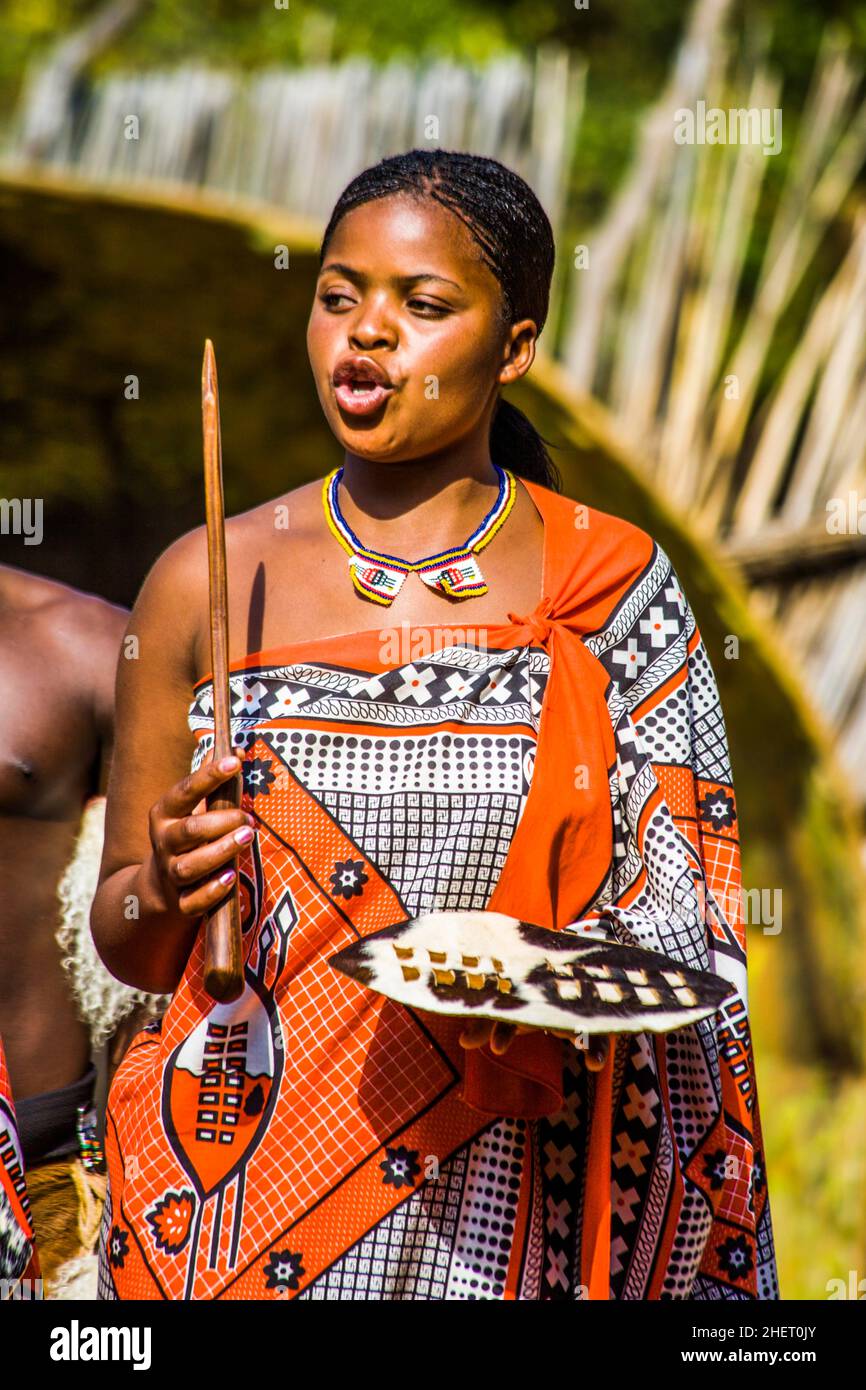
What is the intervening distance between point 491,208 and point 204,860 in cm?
85

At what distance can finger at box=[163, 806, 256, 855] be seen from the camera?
183 cm

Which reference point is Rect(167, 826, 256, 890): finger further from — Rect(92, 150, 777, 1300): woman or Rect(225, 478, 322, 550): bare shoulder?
Rect(225, 478, 322, 550): bare shoulder

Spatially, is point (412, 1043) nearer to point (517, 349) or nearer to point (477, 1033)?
point (477, 1033)

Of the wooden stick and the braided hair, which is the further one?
the braided hair

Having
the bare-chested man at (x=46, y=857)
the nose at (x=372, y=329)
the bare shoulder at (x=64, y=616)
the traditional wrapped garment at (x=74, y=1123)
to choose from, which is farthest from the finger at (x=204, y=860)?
the bare shoulder at (x=64, y=616)

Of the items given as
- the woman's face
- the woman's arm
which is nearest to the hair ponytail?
the woman's face

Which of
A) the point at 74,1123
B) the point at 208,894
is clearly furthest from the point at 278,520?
the point at 74,1123

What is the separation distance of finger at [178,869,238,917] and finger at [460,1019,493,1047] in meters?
0.30

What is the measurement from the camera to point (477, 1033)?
175 cm

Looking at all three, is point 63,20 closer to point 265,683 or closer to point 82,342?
point 82,342

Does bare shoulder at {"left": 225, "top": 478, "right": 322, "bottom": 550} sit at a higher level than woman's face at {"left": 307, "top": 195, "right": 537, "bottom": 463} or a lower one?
lower

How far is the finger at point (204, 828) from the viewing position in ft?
5.99

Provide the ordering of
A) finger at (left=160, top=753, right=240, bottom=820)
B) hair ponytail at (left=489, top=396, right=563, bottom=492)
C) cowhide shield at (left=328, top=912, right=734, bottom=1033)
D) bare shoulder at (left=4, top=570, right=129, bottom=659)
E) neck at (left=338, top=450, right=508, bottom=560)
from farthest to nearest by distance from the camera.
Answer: bare shoulder at (left=4, top=570, right=129, bottom=659) → hair ponytail at (left=489, top=396, right=563, bottom=492) → neck at (left=338, top=450, right=508, bottom=560) → finger at (left=160, top=753, right=240, bottom=820) → cowhide shield at (left=328, top=912, right=734, bottom=1033)

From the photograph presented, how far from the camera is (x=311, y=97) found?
464 centimetres
